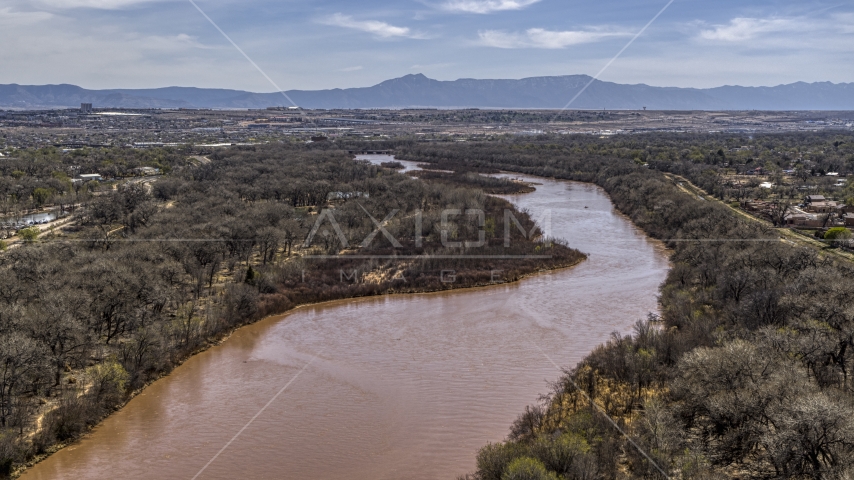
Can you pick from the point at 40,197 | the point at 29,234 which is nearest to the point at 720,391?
the point at 29,234

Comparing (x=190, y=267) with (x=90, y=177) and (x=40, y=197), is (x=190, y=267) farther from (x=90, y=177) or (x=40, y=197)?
(x=90, y=177)

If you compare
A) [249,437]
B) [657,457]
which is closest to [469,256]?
[249,437]

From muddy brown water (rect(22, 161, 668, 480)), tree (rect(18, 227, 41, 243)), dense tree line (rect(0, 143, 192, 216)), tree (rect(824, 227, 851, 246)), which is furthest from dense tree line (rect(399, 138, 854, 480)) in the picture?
dense tree line (rect(0, 143, 192, 216))

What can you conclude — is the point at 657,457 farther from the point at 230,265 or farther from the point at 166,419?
the point at 230,265

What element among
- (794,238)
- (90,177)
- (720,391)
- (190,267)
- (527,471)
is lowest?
(527,471)

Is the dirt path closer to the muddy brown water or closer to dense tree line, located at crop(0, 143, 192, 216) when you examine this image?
the muddy brown water
